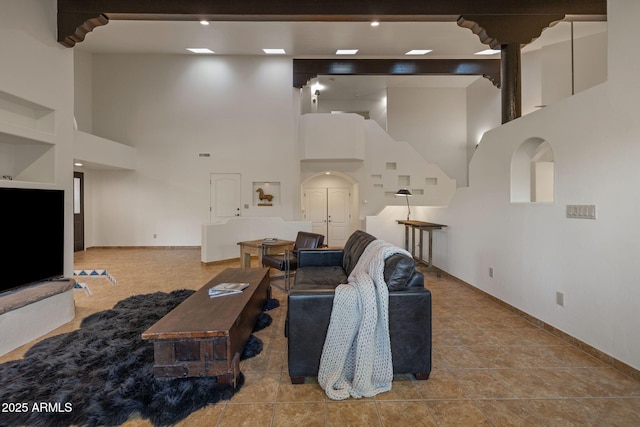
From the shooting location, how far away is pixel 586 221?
8.15ft

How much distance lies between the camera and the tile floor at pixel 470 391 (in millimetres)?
1710

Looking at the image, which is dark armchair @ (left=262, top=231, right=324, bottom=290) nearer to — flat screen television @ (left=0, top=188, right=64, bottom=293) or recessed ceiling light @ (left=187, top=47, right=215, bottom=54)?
flat screen television @ (left=0, top=188, right=64, bottom=293)

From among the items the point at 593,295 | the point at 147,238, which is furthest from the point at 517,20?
the point at 147,238

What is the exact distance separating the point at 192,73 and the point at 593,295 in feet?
30.1

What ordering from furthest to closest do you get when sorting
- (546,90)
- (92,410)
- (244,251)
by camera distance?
(546,90), (244,251), (92,410)

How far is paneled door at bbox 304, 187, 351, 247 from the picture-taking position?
968cm

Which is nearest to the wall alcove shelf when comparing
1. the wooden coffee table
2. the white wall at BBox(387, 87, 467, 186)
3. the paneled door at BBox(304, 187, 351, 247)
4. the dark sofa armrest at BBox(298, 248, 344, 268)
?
the wooden coffee table

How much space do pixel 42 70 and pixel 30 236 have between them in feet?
5.75

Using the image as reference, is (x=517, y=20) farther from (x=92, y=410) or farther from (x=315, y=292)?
(x=92, y=410)

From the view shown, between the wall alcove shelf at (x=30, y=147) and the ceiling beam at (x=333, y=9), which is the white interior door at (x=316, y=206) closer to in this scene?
the ceiling beam at (x=333, y=9)

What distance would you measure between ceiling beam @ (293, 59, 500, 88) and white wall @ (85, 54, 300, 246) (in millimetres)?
1114

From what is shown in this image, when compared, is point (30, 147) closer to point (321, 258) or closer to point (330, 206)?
point (321, 258)

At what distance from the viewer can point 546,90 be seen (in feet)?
21.6

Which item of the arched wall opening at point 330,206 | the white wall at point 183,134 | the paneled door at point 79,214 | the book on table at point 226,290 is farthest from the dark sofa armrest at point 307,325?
the paneled door at point 79,214
